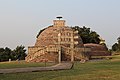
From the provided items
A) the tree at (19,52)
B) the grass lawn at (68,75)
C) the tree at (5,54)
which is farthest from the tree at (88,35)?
the grass lawn at (68,75)

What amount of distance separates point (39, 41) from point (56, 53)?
10.9m

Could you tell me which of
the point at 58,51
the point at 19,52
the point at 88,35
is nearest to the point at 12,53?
the point at 19,52

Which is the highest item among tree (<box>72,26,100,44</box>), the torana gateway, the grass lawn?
tree (<box>72,26,100,44</box>)

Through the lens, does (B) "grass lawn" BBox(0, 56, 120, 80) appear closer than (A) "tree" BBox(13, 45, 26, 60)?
Yes

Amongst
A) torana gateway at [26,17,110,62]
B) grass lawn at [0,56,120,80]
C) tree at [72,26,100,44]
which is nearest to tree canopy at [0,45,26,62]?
torana gateway at [26,17,110,62]

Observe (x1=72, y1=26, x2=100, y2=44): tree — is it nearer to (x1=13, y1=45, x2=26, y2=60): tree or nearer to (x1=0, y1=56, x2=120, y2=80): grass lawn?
(x1=13, y1=45, x2=26, y2=60): tree

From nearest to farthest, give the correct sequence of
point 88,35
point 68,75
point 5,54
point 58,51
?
point 68,75 < point 58,51 < point 5,54 < point 88,35

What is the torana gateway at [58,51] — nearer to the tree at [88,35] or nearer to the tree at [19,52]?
the tree at [19,52]

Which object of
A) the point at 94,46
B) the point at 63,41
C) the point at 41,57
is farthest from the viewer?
the point at 94,46

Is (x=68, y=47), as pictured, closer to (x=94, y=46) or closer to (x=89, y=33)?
(x=94, y=46)

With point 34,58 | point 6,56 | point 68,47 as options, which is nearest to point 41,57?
point 34,58

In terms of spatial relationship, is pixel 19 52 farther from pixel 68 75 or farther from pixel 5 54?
pixel 68 75

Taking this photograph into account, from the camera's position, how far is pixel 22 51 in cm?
5981

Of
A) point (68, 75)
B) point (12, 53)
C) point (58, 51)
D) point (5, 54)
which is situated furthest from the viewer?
point (12, 53)
